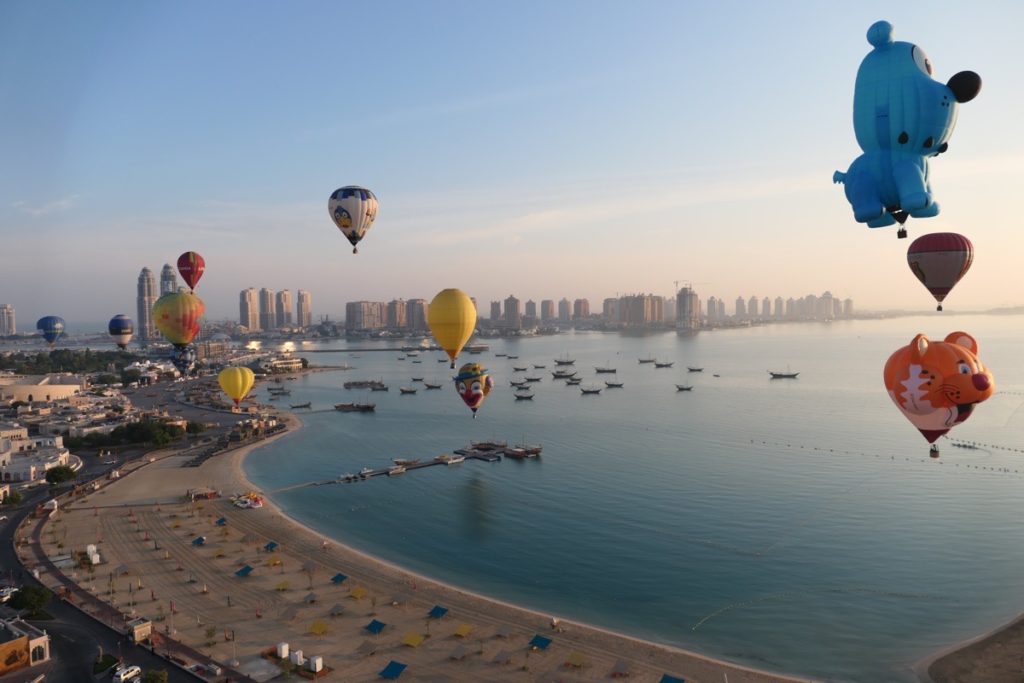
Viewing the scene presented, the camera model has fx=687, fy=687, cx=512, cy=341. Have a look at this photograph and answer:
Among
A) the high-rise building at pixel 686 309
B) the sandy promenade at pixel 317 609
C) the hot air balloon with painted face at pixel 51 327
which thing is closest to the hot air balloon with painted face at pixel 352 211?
the sandy promenade at pixel 317 609

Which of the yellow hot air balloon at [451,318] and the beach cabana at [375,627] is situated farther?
the yellow hot air balloon at [451,318]

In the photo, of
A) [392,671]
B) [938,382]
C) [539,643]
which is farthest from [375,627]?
[938,382]

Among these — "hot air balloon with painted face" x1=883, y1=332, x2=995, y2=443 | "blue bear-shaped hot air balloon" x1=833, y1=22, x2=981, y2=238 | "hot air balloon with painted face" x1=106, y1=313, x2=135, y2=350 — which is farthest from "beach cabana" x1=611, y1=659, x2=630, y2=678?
"hot air balloon with painted face" x1=106, y1=313, x2=135, y2=350

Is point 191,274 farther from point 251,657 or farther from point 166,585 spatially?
point 251,657

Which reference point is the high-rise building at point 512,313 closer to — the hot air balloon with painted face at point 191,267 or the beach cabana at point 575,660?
the hot air balloon with painted face at point 191,267

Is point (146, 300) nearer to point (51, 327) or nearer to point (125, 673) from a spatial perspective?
point (51, 327)

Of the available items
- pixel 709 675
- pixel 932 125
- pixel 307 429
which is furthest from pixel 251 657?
pixel 307 429
